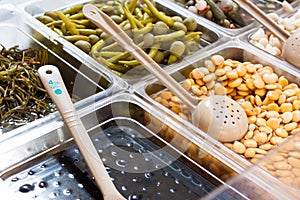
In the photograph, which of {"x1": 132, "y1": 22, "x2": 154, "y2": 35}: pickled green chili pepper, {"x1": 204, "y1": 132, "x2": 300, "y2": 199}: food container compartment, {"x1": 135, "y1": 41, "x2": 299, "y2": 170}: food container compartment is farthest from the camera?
{"x1": 132, "y1": 22, "x2": 154, "y2": 35}: pickled green chili pepper

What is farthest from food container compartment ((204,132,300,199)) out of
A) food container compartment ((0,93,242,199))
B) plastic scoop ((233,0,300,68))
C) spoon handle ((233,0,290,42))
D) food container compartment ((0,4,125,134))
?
spoon handle ((233,0,290,42))

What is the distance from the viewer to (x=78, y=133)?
108 cm

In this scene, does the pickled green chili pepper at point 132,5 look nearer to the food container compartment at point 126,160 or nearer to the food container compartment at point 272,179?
the food container compartment at point 126,160

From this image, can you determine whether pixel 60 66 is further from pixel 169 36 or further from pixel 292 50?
pixel 292 50

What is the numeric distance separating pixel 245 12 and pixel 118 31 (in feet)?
1.96

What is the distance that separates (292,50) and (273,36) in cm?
13

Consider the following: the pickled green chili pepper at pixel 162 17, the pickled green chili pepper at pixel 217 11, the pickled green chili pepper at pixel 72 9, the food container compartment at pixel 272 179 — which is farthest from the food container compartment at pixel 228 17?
the food container compartment at pixel 272 179

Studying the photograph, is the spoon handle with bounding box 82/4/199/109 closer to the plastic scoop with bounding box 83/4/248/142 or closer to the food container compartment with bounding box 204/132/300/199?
the plastic scoop with bounding box 83/4/248/142

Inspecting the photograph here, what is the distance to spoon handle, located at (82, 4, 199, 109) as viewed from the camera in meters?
1.29

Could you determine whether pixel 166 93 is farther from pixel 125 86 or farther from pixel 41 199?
pixel 41 199

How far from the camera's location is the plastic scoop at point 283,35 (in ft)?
4.83

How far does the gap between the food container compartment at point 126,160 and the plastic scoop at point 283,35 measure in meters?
0.49

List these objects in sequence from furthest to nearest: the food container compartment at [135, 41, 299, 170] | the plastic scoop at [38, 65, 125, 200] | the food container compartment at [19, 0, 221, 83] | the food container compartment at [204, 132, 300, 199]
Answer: the food container compartment at [19, 0, 221, 83] < the food container compartment at [135, 41, 299, 170] < the plastic scoop at [38, 65, 125, 200] < the food container compartment at [204, 132, 300, 199]

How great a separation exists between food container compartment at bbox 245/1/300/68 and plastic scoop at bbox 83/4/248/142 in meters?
0.36
